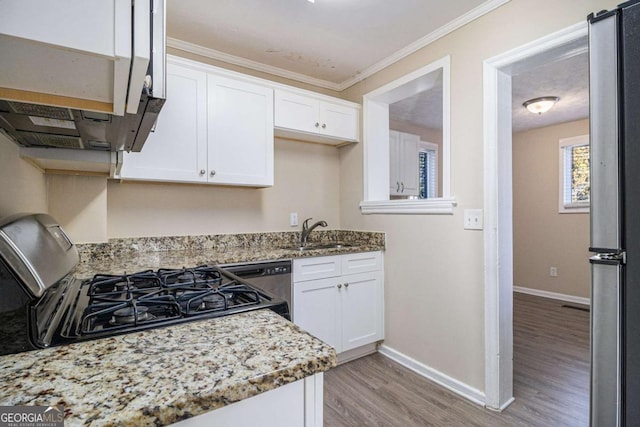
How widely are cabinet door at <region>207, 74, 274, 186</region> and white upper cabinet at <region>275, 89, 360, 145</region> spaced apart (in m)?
0.12

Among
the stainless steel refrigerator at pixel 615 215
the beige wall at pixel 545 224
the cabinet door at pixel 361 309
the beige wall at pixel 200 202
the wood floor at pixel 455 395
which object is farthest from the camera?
the beige wall at pixel 545 224

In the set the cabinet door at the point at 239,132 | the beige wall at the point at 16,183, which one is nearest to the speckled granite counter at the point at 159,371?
the beige wall at the point at 16,183

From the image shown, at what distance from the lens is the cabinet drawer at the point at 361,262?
2.46m

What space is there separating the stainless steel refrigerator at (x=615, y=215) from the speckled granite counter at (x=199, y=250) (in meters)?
1.61

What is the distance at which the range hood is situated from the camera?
0.50 metres

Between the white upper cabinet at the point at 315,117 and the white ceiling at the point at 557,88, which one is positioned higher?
the white ceiling at the point at 557,88

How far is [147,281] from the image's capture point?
48.5 inches

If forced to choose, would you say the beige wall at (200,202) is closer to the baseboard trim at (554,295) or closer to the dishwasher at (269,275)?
the dishwasher at (269,275)

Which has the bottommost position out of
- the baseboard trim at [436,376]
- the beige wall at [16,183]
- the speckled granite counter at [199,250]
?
the baseboard trim at [436,376]

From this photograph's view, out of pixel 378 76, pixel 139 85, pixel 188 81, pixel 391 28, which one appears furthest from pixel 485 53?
Result: pixel 139 85

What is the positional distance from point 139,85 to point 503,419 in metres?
2.32

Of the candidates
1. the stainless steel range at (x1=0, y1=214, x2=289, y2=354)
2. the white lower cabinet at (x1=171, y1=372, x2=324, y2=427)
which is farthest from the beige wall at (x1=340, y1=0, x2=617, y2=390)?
the white lower cabinet at (x1=171, y1=372, x2=324, y2=427)

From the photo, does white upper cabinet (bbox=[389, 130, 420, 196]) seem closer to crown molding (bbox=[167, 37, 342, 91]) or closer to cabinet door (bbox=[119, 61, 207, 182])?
crown molding (bbox=[167, 37, 342, 91])

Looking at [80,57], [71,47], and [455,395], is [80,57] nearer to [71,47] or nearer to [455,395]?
[71,47]
